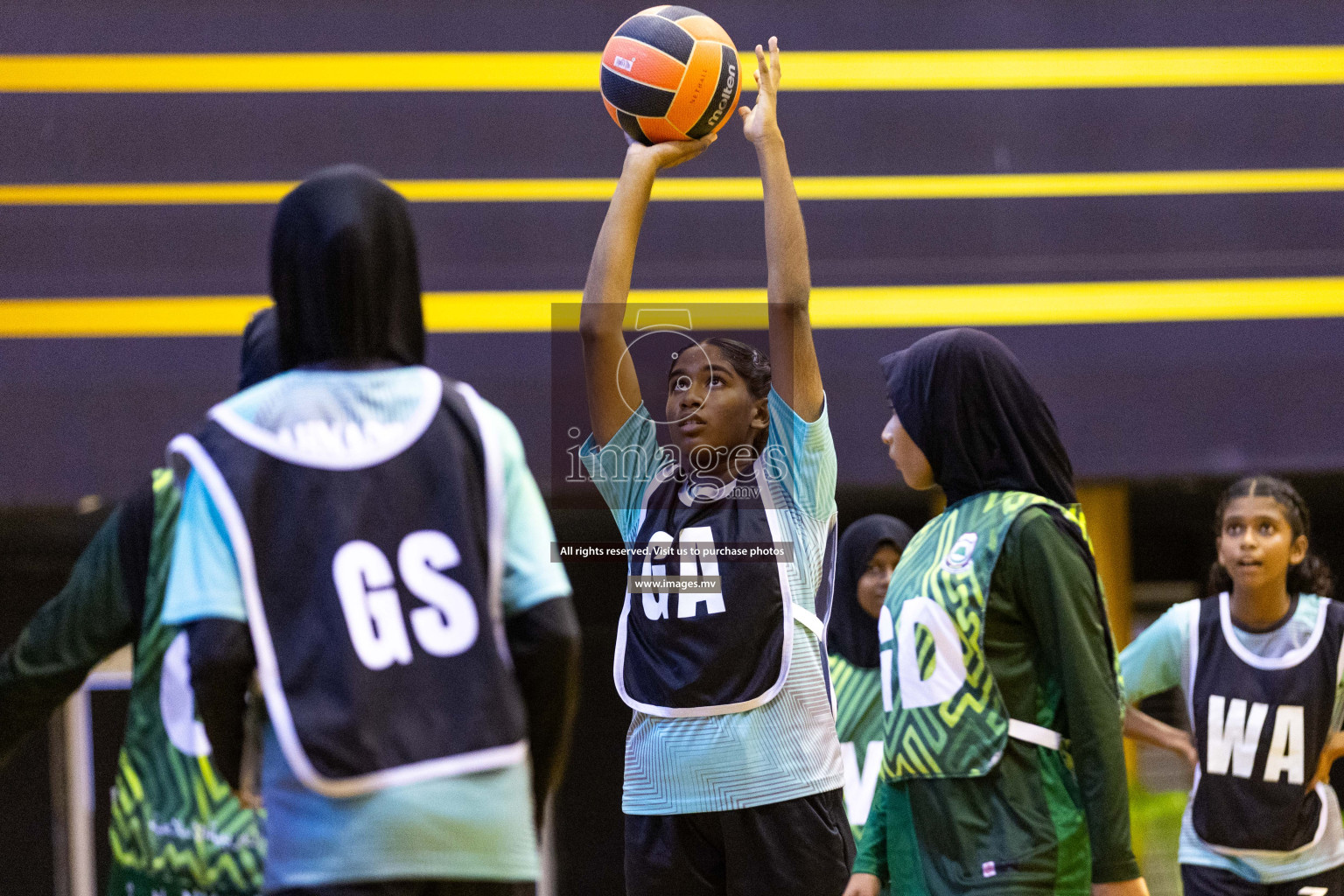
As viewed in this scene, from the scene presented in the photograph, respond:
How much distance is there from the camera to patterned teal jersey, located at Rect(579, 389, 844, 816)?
3178mm

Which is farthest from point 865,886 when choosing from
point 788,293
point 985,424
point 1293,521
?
point 1293,521

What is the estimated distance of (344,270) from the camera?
2.01 m

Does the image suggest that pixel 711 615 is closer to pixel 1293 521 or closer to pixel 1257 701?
pixel 1257 701

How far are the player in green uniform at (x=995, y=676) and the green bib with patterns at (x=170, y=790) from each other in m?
1.39

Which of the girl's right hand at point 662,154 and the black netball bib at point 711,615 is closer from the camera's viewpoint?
the black netball bib at point 711,615

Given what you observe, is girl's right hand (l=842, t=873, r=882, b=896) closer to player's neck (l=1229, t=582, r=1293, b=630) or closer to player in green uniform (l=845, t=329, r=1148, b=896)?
player in green uniform (l=845, t=329, r=1148, b=896)

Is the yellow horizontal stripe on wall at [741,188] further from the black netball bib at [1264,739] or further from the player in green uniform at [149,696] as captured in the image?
the player in green uniform at [149,696]

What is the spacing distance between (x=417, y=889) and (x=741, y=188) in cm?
541

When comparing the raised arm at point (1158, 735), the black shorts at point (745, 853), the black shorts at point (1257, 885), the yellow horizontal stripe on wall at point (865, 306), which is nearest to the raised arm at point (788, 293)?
the black shorts at point (745, 853)

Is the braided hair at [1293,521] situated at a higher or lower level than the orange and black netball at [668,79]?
lower

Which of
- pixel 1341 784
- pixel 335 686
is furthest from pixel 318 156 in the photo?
pixel 1341 784

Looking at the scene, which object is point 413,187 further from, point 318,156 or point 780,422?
point 780,422

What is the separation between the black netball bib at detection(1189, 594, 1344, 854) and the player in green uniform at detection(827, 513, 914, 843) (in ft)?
3.51

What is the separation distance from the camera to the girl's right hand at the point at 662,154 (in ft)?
11.9
